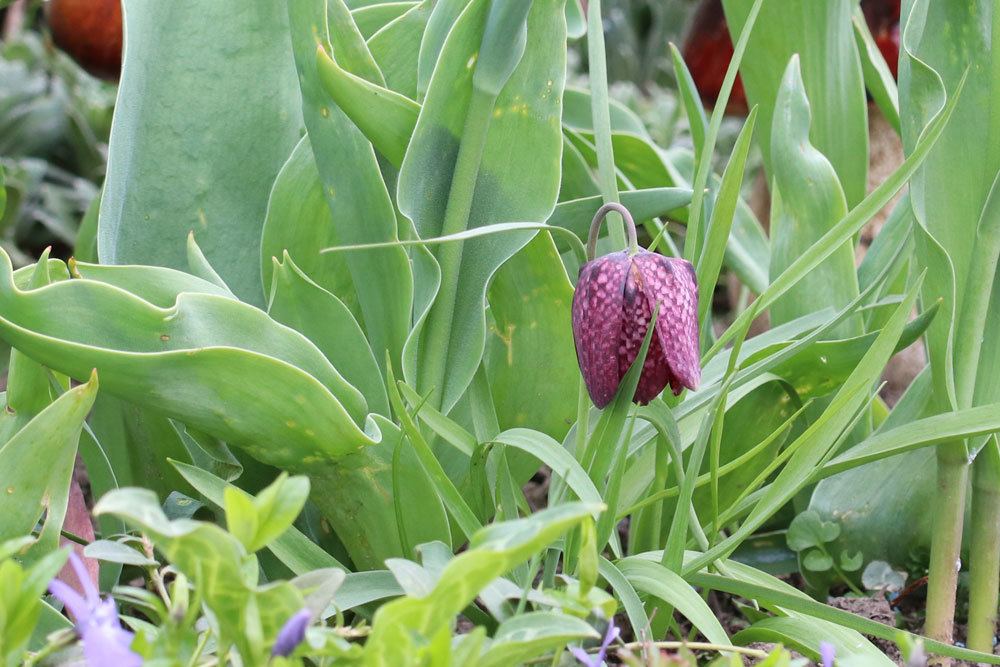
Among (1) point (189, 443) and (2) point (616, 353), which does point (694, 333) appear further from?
(1) point (189, 443)

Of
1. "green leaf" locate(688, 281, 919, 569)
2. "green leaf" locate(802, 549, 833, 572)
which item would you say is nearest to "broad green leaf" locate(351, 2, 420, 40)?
"green leaf" locate(688, 281, 919, 569)

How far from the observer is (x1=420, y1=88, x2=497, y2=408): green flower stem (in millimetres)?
821

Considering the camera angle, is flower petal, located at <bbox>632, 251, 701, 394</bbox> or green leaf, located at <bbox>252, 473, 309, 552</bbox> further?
flower petal, located at <bbox>632, 251, 701, 394</bbox>

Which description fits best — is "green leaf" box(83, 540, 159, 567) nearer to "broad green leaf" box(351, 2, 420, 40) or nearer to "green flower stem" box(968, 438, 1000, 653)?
"broad green leaf" box(351, 2, 420, 40)

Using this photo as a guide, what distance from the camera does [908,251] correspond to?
3.28 ft

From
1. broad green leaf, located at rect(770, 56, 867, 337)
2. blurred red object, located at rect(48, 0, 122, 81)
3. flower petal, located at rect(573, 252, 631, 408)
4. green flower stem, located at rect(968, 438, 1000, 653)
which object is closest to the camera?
flower petal, located at rect(573, 252, 631, 408)

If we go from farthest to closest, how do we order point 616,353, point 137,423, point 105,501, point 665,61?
1. point 665,61
2. point 137,423
3. point 616,353
4. point 105,501

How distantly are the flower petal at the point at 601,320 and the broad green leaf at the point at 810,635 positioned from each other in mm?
222

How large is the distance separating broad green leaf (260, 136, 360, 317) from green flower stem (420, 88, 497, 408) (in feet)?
0.42

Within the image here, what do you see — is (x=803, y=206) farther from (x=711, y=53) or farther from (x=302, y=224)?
(x=711, y=53)

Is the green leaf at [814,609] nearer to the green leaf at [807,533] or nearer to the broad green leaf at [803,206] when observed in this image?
the green leaf at [807,533]

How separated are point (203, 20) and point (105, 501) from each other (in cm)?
63

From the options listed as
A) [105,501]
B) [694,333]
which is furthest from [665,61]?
[105,501]

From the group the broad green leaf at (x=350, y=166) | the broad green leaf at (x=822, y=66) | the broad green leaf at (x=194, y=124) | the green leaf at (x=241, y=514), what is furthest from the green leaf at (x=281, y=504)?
the broad green leaf at (x=822, y=66)
